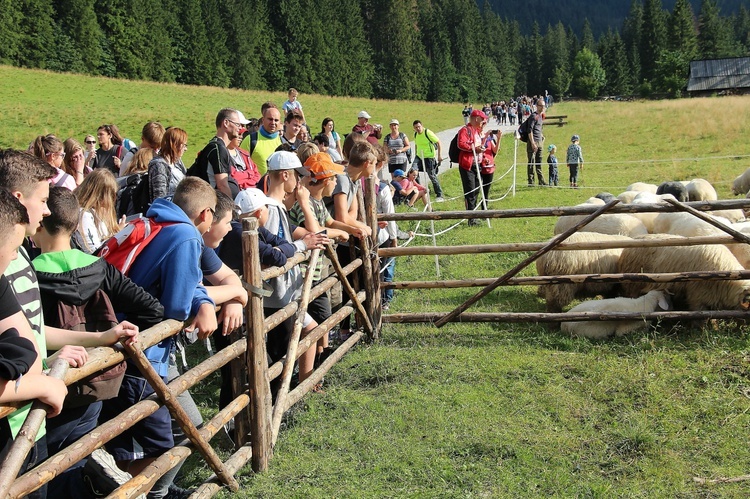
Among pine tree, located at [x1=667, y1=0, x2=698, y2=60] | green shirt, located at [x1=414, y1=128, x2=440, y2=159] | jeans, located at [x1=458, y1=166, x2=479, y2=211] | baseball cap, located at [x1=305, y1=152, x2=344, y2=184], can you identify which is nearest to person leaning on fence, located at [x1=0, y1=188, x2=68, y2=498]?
baseball cap, located at [x1=305, y1=152, x2=344, y2=184]

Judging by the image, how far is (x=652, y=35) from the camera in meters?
106

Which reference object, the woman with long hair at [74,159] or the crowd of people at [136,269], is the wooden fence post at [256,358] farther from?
the woman with long hair at [74,159]

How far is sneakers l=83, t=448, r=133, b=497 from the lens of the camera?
302 cm

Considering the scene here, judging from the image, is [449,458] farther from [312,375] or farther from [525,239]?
[525,239]

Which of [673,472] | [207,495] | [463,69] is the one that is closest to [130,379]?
[207,495]

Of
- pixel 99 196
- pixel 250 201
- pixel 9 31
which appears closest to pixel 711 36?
pixel 9 31

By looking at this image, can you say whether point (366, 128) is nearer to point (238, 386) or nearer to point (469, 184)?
point (469, 184)

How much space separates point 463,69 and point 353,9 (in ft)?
80.3

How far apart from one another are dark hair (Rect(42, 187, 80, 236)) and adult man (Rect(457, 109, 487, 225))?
963 centimetres

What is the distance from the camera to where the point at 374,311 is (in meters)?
6.83

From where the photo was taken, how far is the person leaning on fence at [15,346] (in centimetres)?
225

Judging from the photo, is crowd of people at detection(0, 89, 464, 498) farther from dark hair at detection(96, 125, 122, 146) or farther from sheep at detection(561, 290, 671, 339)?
dark hair at detection(96, 125, 122, 146)

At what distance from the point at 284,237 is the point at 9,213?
3009 millimetres

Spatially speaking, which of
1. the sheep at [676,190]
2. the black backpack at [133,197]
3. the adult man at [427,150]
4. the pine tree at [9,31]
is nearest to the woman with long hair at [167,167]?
the black backpack at [133,197]
